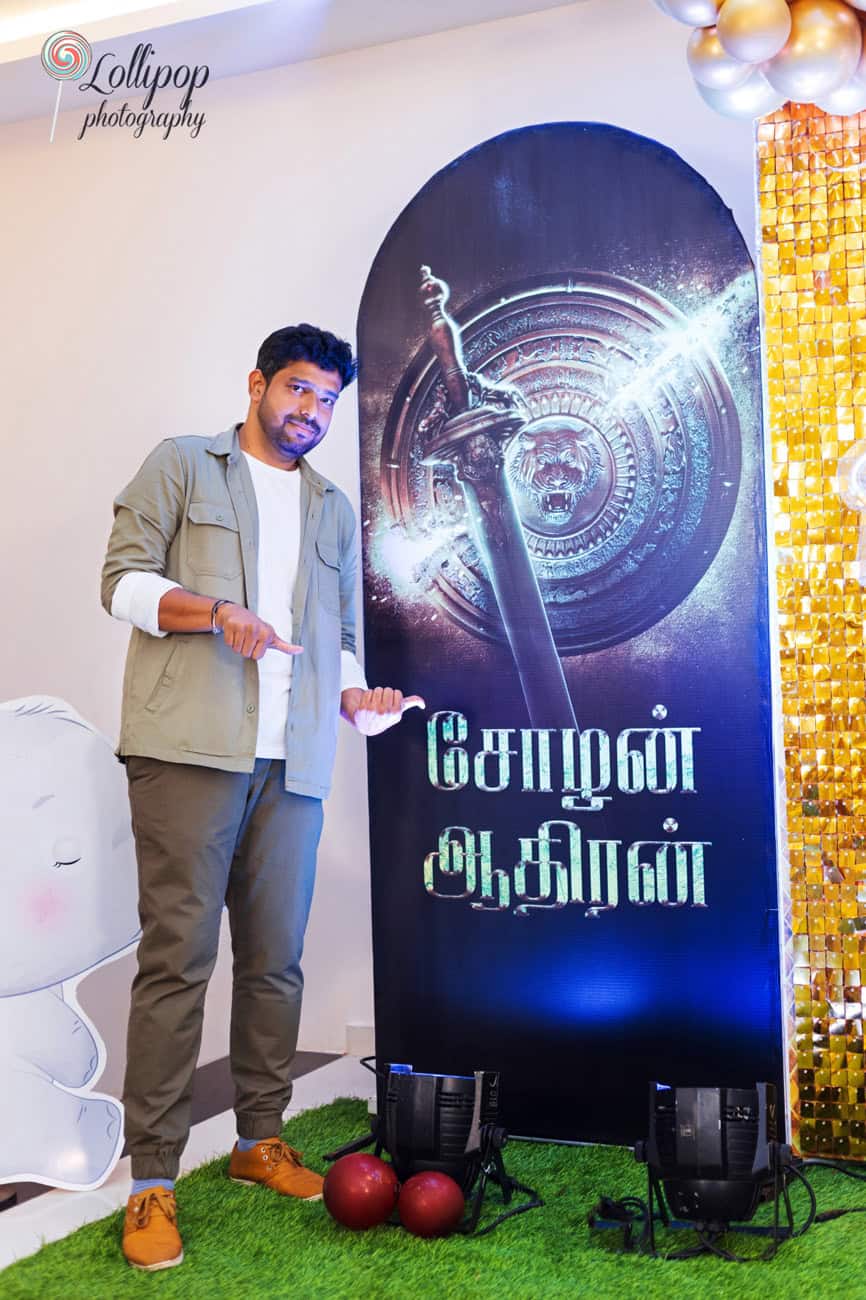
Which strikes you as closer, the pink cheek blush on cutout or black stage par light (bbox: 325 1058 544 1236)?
Answer: black stage par light (bbox: 325 1058 544 1236)

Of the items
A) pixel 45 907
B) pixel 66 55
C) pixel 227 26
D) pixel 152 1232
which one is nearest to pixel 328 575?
pixel 45 907

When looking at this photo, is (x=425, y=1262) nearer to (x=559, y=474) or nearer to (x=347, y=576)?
(x=347, y=576)

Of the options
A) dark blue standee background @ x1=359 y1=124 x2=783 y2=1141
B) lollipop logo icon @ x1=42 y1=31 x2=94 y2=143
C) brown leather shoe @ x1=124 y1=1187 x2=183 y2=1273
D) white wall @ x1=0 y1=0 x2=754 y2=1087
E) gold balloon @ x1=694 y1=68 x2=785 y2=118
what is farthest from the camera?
lollipop logo icon @ x1=42 y1=31 x2=94 y2=143

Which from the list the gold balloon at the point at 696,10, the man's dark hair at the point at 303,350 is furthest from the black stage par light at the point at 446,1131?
the gold balloon at the point at 696,10

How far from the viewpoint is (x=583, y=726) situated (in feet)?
8.45

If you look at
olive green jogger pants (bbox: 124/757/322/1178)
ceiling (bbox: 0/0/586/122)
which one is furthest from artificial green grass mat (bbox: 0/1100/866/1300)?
ceiling (bbox: 0/0/586/122)

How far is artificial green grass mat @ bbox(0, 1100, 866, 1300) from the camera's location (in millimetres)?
1904

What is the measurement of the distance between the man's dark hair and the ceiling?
1.12 meters

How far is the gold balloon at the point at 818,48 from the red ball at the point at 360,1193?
1.97 metres

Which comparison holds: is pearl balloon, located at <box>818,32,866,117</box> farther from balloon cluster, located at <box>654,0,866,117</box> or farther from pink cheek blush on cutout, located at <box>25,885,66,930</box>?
pink cheek blush on cutout, located at <box>25,885,66,930</box>

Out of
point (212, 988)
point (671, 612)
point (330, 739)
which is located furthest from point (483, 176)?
point (212, 988)

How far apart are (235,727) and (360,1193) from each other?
82cm

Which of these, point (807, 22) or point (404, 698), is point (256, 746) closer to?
point (404, 698)

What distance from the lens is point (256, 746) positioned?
2311 millimetres
